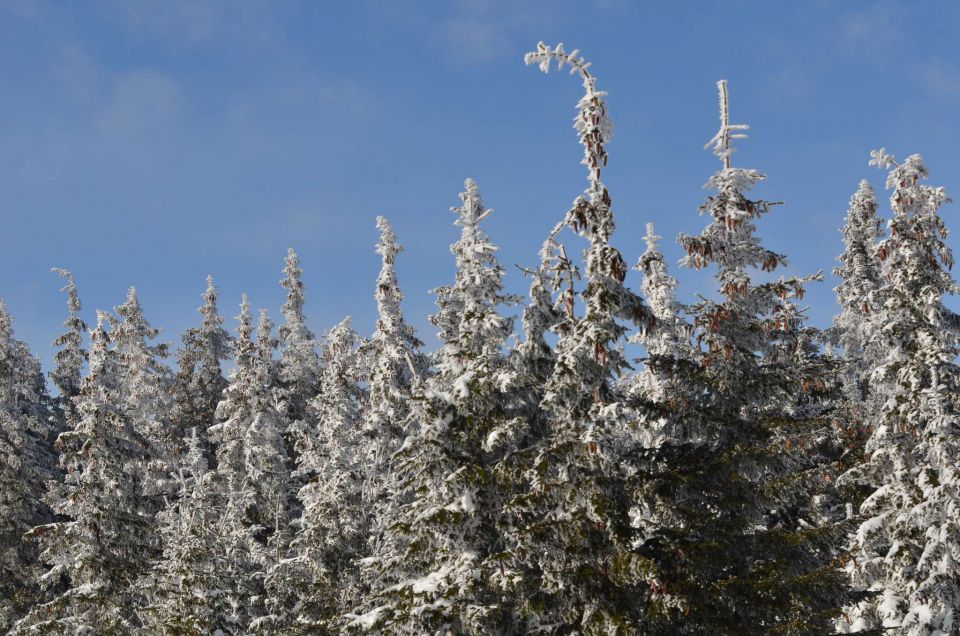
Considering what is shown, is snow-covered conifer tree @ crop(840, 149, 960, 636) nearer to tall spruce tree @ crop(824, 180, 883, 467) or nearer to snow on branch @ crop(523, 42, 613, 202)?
snow on branch @ crop(523, 42, 613, 202)

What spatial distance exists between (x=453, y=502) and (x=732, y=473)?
220 inches

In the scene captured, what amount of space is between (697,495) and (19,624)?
24.3 metres

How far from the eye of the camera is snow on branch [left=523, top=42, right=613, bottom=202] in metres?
17.7

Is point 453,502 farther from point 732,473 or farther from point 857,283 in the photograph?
point 857,283

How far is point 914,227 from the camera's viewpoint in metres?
20.8

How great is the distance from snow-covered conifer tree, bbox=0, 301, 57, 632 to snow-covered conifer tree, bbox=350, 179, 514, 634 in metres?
25.1

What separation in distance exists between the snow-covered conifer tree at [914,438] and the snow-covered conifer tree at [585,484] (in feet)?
20.2

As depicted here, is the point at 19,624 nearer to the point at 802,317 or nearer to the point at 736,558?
the point at 736,558

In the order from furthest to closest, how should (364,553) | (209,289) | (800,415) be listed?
(209,289) < (364,553) < (800,415)

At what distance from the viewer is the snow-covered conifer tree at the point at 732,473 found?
15281 mm

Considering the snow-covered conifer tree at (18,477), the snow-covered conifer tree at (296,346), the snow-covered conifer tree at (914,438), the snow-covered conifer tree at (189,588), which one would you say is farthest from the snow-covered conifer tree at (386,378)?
the snow-covered conifer tree at (296,346)

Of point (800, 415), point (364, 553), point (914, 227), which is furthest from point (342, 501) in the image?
point (914, 227)

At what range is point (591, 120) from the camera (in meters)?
17.8

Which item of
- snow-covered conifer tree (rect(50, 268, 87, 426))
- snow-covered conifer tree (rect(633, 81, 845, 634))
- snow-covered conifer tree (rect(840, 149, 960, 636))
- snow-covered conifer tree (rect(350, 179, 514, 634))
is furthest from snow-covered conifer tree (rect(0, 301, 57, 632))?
snow-covered conifer tree (rect(840, 149, 960, 636))
